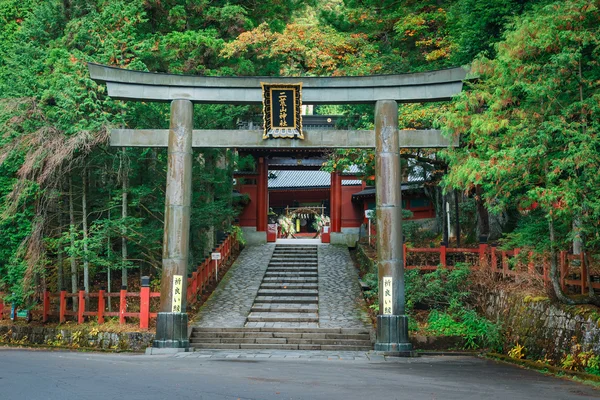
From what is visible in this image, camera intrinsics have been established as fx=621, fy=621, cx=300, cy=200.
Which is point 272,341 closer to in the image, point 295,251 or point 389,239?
point 389,239

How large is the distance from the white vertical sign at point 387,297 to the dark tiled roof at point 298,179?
1875 cm

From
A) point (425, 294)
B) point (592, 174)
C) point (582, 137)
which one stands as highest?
point (582, 137)

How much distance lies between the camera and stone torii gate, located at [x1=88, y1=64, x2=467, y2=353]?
13758 mm

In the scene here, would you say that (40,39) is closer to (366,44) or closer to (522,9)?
(366,44)

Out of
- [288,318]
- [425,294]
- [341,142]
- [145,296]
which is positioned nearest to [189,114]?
[341,142]

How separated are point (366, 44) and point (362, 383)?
13.0 metres

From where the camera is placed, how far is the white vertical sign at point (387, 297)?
44.8 feet

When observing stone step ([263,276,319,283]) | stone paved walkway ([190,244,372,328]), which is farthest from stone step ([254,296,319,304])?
stone step ([263,276,319,283])

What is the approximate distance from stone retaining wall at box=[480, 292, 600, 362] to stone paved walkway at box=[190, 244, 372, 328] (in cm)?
342

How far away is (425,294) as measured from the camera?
15.8m

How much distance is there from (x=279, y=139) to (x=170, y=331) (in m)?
5.01

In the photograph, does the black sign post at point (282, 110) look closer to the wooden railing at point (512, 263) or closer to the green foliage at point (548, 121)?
the green foliage at point (548, 121)

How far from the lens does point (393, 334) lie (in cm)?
1355

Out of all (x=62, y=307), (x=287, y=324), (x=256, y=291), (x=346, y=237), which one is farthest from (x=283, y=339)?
(x=346, y=237)
